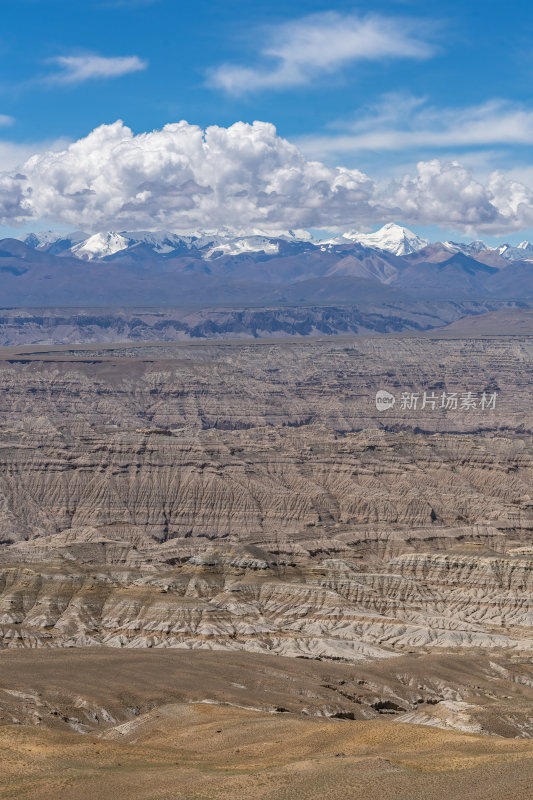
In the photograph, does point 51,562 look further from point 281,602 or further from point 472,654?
point 472,654

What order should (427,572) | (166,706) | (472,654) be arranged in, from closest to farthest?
(166,706) → (472,654) → (427,572)

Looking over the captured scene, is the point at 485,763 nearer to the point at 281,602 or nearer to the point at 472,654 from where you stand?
the point at 472,654

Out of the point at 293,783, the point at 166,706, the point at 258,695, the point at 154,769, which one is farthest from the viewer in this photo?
the point at 258,695

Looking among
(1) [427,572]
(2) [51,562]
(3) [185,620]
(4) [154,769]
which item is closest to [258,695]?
(3) [185,620]

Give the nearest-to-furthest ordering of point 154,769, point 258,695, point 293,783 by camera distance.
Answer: point 293,783
point 154,769
point 258,695

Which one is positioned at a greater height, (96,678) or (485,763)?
(485,763)

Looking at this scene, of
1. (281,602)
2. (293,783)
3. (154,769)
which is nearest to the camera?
(293,783)

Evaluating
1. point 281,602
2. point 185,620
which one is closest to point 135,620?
point 185,620

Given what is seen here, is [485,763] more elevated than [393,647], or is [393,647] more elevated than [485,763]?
[485,763]

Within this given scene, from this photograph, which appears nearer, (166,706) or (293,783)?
(293,783)
